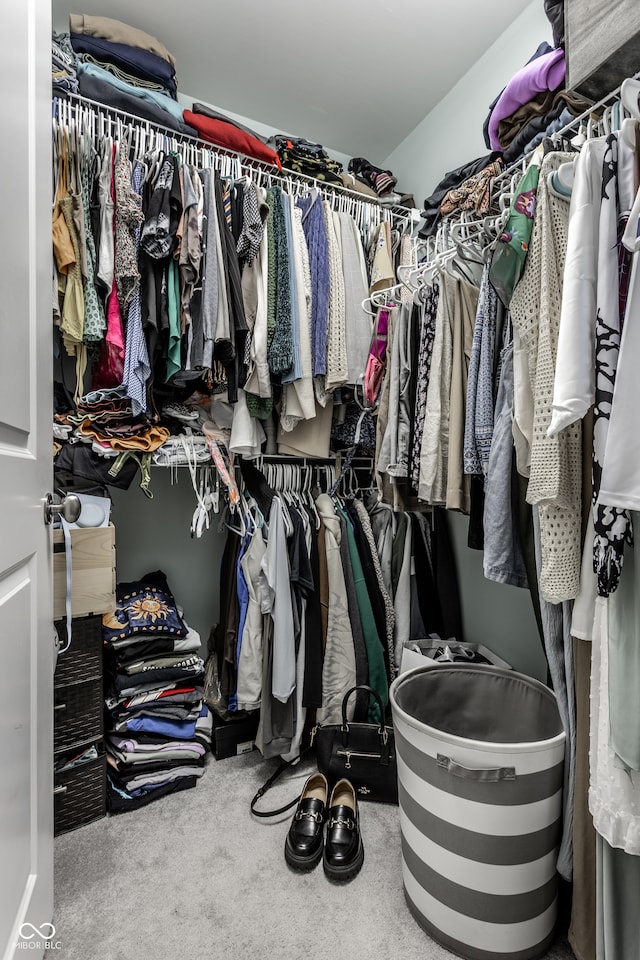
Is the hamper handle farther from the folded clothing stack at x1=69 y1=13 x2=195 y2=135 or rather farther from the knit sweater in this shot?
the folded clothing stack at x1=69 y1=13 x2=195 y2=135

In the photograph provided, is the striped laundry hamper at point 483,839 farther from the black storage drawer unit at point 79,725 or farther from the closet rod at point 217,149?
the closet rod at point 217,149

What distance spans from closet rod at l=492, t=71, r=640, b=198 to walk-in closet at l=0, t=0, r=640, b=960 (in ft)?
0.05

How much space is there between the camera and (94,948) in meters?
1.10

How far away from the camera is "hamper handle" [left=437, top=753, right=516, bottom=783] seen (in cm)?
101

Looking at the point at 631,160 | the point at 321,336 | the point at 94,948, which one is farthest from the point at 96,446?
the point at 631,160

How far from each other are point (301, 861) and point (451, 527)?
1.34 m

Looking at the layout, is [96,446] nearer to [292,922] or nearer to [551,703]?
[292,922]

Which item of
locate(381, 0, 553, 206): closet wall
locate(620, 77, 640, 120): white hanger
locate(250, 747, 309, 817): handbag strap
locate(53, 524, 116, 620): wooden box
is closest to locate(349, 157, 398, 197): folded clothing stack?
locate(381, 0, 553, 206): closet wall

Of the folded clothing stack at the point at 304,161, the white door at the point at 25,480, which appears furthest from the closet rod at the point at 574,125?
the white door at the point at 25,480

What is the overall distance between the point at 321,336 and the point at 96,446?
2.89ft

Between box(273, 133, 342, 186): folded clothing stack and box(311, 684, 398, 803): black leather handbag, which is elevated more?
box(273, 133, 342, 186): folded clothing stack

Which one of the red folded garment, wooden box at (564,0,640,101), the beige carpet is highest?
the red folded garment

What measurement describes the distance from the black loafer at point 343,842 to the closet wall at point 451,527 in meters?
0.82

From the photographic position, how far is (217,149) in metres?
1.84
